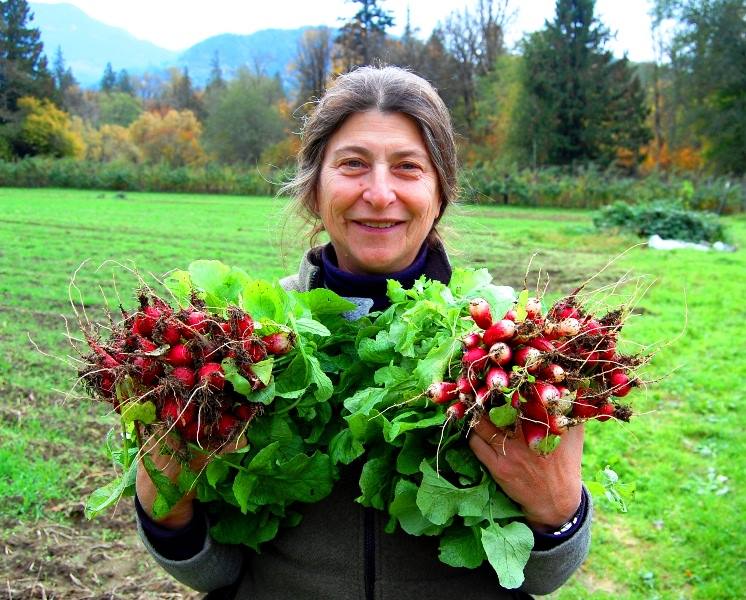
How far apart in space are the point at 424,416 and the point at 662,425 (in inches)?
195

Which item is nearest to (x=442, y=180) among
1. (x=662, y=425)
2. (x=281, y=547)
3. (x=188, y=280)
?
(x=188, y=280)

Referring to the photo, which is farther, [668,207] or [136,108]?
[136,108]

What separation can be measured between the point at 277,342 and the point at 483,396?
0.51 metres

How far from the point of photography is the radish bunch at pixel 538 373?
1.37 metres

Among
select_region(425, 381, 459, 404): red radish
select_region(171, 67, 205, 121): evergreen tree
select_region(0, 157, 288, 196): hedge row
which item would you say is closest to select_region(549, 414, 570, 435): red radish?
select_region(425, 381, 459, 404): red radish

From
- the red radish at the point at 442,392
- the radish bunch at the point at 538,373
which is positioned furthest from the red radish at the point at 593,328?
the red radish at the point at 442,392

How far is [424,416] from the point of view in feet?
5.12

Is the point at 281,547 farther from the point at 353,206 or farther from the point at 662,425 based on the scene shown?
the point at 662,425

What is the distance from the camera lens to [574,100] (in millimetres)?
37688

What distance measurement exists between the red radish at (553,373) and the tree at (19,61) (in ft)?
164

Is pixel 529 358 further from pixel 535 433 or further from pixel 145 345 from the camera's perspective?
pixel 145 345

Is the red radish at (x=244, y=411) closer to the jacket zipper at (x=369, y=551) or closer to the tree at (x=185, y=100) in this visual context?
the jacket zipper at (x=369, y=551)

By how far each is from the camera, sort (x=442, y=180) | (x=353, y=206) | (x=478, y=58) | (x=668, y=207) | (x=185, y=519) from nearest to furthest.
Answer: (x=185, y=519) → (x=353, y=206) → (x=442, y=180) → (x=668, y=207) → (x=478, y=58)

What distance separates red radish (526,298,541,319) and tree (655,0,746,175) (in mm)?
38111
